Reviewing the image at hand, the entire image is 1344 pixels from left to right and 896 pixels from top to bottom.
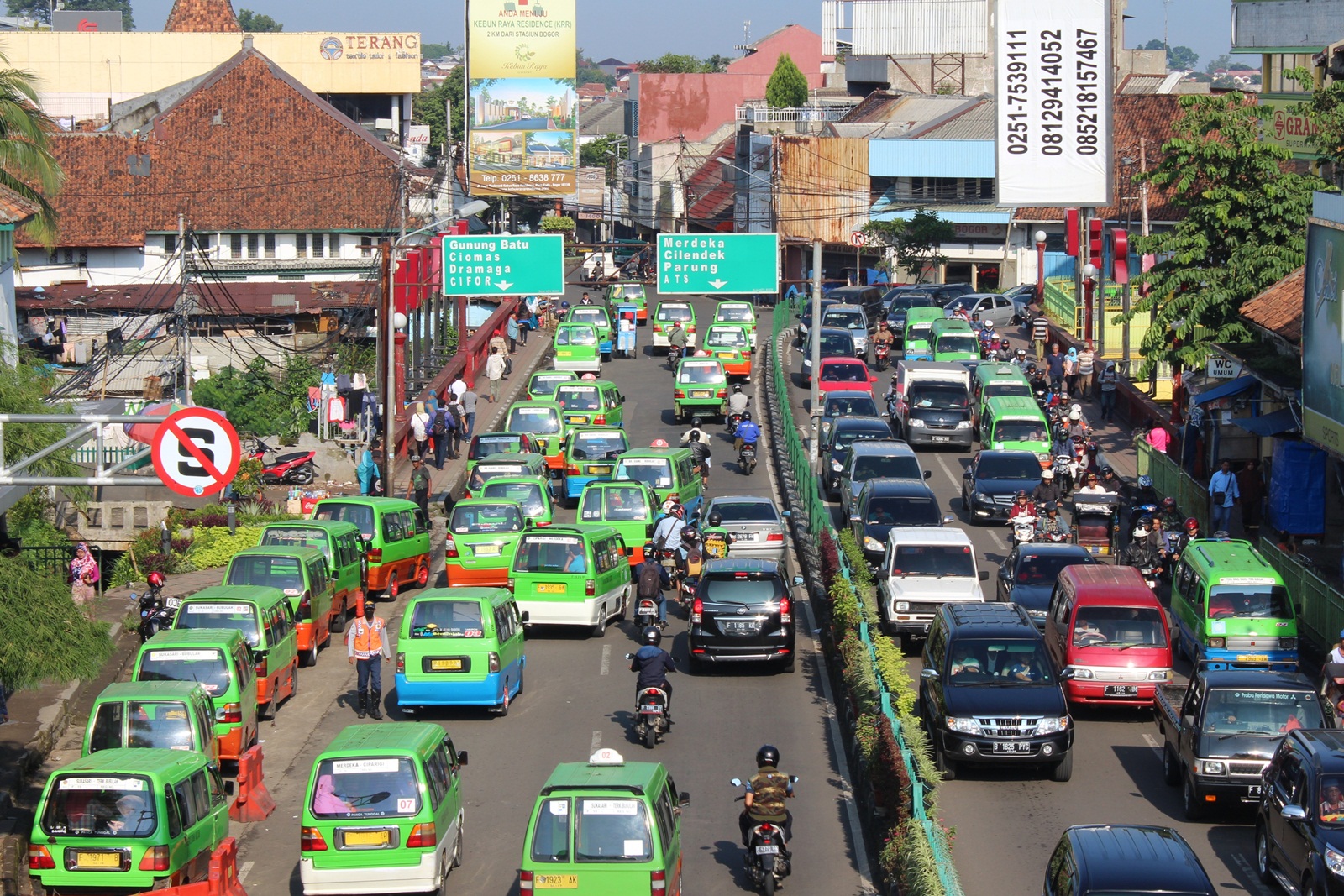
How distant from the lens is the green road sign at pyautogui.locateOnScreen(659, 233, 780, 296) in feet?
Result: 173

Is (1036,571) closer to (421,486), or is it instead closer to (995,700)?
(995,700)

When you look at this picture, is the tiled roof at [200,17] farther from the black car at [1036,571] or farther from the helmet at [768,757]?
the helmet at [768,757]

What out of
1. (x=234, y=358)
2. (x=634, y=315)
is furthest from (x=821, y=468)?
(x=234, y=358)

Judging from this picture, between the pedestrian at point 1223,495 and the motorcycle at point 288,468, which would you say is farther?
the motorcycle at point 288,468

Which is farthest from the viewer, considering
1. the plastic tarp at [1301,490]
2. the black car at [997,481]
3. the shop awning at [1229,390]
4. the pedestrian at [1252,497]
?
the shop awning at [1229,390]

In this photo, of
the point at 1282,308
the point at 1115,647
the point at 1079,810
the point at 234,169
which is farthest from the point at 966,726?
the point at 234,169

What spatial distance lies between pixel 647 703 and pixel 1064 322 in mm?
42360

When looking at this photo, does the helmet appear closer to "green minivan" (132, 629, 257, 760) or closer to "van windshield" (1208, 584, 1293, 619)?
"green minivan" (132, 629, 257, 760)

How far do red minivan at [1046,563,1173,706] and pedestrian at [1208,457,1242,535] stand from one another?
9.45 metres

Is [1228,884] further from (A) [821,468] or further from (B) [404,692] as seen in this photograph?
(A) [821,468]

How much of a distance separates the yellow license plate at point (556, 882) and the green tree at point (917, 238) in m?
64.1

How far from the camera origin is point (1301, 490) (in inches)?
1193

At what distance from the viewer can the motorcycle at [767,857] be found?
1578 cm

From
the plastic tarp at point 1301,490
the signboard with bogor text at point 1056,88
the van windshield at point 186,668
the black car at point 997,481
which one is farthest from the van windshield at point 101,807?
the signboard with bogor text at point 1056,88
